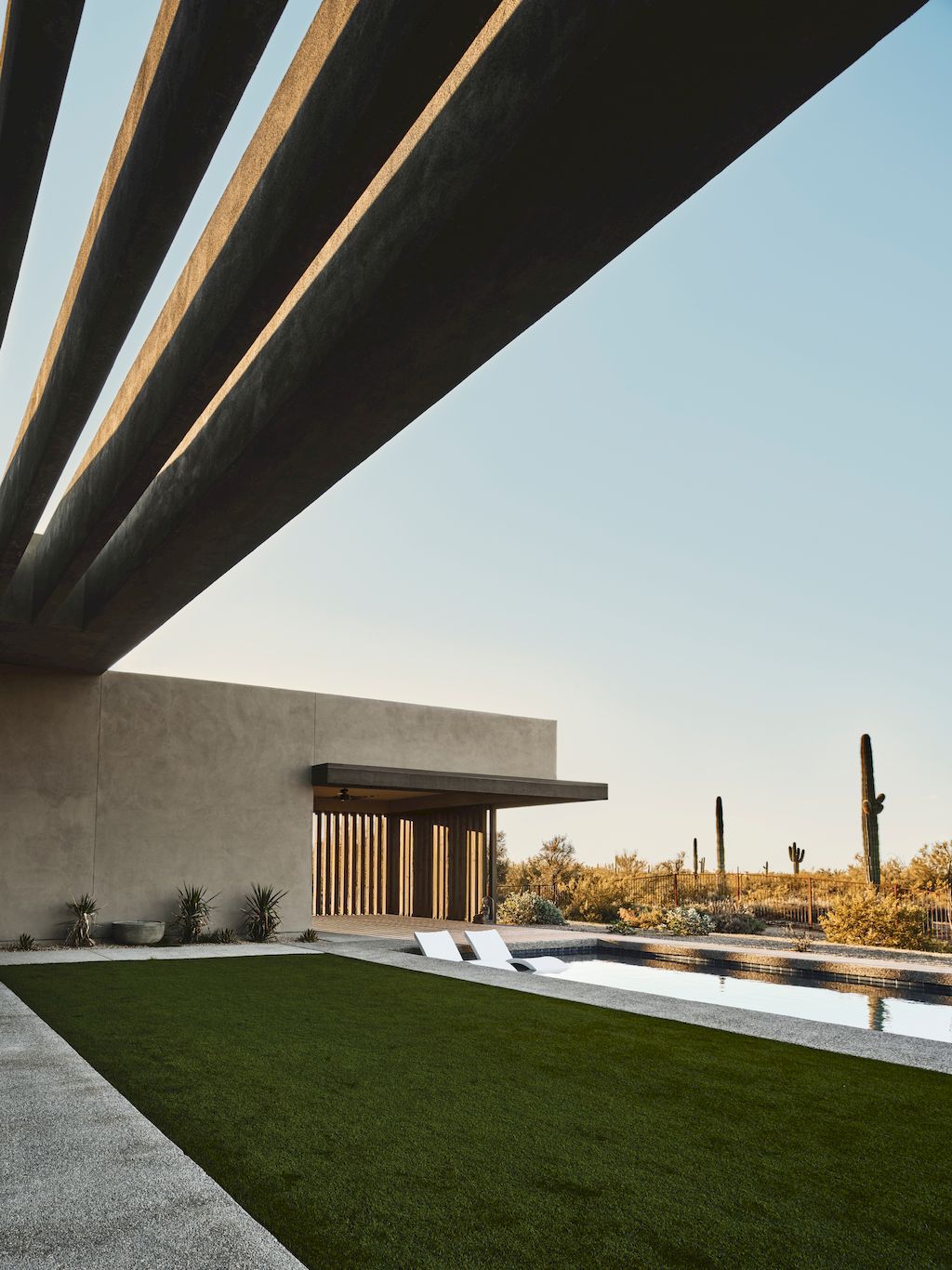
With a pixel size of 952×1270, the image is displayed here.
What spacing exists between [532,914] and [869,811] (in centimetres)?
898

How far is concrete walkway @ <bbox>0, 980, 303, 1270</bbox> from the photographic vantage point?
2.92m

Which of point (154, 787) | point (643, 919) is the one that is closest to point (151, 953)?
point (154, 787)

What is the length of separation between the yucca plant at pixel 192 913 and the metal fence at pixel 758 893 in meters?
10.2

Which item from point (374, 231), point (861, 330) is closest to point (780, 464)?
point (861, 330)

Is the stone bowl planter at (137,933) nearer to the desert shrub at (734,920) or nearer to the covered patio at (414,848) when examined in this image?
the covered patio at (414,848)

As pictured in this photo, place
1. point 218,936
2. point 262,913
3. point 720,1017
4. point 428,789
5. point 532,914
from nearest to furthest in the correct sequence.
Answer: point 720,1017, point 218,936, point 262,913, point 428,789, point 532,914

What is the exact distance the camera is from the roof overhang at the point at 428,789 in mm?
15344

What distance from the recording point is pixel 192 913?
45.6 ft

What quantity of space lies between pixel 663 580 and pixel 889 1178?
23595 mm

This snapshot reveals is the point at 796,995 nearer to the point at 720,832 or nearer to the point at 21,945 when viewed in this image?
the point at 21,945

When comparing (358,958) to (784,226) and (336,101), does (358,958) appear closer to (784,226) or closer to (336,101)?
(336,101)

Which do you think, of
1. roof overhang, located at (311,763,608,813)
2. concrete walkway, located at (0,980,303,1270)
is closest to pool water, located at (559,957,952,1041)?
roof overhang, located at (311,763,608,813)

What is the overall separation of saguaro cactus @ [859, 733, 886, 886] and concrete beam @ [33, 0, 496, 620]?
19.6m

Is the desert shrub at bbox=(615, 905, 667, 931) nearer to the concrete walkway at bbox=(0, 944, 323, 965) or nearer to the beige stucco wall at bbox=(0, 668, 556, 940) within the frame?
the beige stucco wall at bbox=(0, 668, 556, 940)
